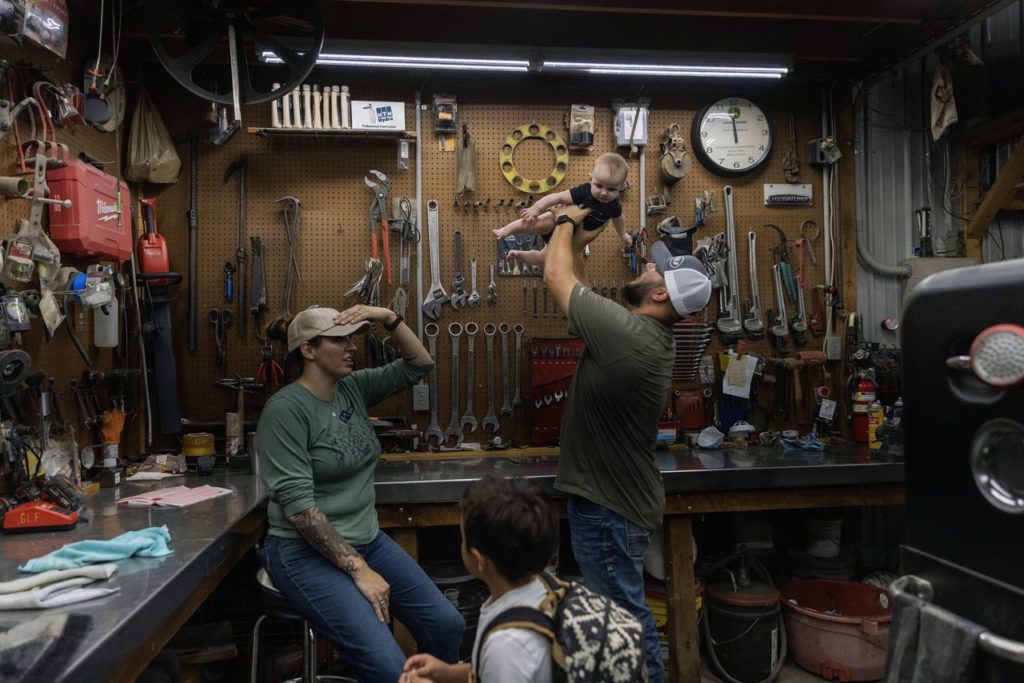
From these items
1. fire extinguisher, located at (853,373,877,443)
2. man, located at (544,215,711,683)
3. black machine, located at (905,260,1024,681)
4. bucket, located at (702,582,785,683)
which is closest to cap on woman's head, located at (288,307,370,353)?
man, located at (544,215,711,683)

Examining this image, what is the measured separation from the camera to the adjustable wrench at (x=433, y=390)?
3562 mm

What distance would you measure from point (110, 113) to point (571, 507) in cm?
251

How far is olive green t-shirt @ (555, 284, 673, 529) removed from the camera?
6.85 ft

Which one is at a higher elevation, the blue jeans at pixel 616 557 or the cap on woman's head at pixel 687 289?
the cap on woman's head at pixel 687 289

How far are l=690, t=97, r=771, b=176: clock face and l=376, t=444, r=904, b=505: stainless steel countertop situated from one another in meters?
1.52

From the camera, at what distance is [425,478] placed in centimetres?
287

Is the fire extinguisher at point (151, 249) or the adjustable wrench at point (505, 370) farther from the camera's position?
the adjustable wrench at point (505, 370)

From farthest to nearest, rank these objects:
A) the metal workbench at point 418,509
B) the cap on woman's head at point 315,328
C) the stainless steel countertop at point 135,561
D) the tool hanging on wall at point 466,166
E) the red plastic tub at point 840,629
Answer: the tool hanging on wall at point 466,166 < the red plastic tub at point 840,629 < the cap on woman's head at point 315,328 < the metal workbench at point 418,509 < the stainless steel countertop at point 135,561

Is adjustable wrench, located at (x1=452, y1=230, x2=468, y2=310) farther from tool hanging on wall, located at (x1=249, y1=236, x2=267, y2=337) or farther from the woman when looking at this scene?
the woman

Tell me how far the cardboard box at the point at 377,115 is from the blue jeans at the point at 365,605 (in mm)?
1960

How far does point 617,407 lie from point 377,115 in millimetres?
2044

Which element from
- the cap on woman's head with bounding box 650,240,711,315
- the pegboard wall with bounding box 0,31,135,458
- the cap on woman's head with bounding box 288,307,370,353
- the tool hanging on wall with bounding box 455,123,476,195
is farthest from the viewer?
the tool hanging on wall with bounding box 455,123,476,195

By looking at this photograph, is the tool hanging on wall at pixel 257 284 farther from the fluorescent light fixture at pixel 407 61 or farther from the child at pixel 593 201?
the child at pixel 593 201

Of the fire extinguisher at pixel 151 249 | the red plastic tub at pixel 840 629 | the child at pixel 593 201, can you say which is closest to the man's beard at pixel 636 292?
the child at pixel 593 201
